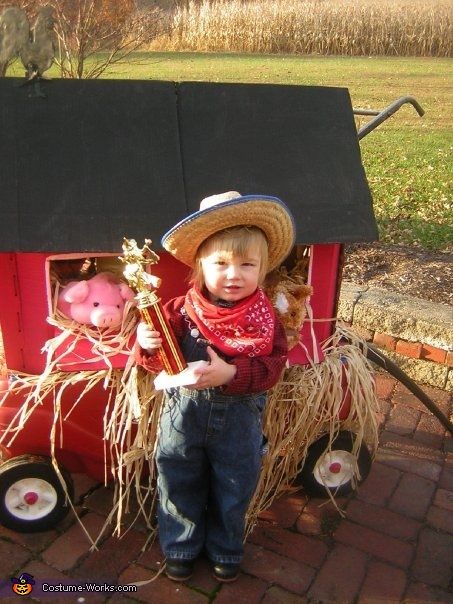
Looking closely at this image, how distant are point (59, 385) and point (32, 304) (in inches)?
12.9

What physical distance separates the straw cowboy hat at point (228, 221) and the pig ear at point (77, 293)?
16.0 inches

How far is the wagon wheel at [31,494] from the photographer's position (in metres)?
2.46

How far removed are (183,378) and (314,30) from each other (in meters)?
20.7

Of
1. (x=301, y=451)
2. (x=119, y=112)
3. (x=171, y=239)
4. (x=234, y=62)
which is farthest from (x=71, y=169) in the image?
(x=234, y=62)

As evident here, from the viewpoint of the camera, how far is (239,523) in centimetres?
240

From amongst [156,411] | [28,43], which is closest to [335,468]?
[156,411]

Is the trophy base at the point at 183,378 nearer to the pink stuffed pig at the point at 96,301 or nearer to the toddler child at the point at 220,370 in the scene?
the toddler child at the point at 220,370

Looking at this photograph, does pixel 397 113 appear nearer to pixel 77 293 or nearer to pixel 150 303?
pixel 77 293

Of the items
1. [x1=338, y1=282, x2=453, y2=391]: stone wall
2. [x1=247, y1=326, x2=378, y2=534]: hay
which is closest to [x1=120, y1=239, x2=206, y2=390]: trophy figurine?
[x1=247, y1=326, x2=378, y2=534]: hay

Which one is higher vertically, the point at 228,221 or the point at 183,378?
the point at 228,221

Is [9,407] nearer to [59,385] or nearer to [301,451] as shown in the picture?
[59,385]

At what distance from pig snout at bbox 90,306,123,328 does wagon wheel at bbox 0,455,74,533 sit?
591mm

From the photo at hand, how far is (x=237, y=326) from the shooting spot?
83.6 inches

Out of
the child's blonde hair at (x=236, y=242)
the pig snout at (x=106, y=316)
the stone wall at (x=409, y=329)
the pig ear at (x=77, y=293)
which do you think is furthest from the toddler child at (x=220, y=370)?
the stone wall at (x=409, y=329)
